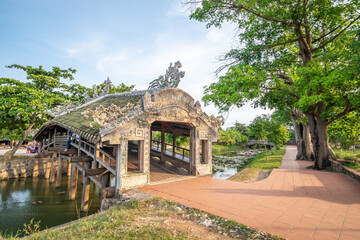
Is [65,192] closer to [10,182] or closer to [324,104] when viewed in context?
[10,182]

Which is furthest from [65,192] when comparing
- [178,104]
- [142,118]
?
[178,104]

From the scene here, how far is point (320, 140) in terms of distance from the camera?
13.0 meters

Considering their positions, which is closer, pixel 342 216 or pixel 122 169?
pixel 342 216

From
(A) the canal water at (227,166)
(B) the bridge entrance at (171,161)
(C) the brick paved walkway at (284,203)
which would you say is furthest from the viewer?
(A) the canal water at (227,166)

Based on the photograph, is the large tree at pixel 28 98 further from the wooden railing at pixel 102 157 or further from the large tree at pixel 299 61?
the large tree at pixel 299 61

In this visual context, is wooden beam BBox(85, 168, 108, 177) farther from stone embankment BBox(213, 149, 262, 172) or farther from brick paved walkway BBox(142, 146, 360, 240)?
stone embankment BBox(213, 149, 262, 172)

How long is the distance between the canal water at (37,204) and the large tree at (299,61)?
36.1 feet

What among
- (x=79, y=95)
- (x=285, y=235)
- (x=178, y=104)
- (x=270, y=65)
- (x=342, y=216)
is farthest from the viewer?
(x=79, y=95)

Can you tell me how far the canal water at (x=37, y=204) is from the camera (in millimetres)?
8930

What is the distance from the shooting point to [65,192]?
44.9 feet

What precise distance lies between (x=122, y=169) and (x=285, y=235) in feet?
19.3

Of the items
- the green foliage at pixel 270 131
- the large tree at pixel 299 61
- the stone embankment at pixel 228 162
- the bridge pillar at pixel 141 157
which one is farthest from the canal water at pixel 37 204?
the green foliage at pixel 270 131

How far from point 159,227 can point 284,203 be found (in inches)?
170

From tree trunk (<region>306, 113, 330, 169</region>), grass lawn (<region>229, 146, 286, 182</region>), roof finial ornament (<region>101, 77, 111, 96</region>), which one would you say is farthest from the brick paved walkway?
roof finial ornament (<region>101, 77, 111, 96</region>)
